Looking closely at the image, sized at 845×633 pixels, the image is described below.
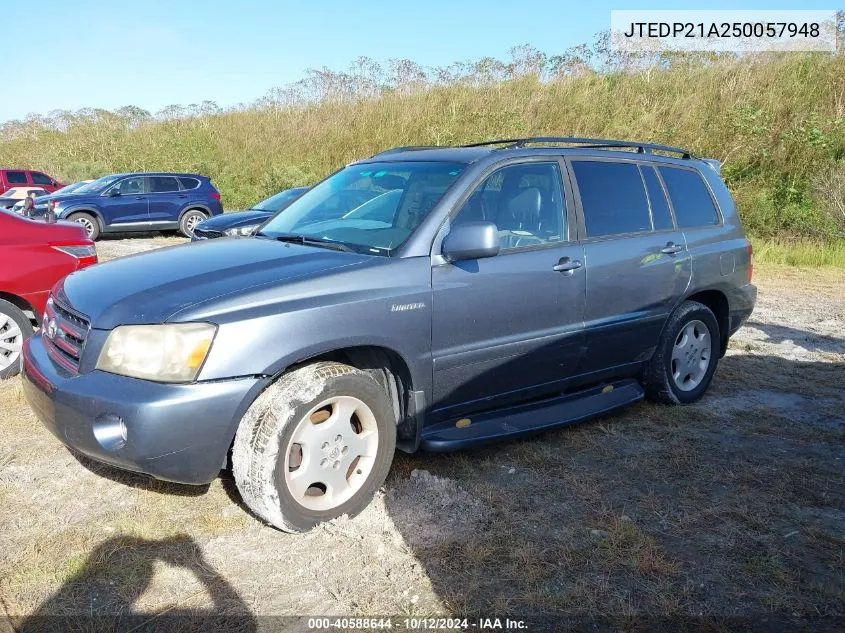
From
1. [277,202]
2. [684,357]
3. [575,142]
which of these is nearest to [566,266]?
[575,142]

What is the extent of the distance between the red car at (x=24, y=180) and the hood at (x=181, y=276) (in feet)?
65.1

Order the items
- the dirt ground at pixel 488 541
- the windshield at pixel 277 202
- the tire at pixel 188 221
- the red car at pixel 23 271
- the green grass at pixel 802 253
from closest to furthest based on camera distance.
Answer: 1. the dirt ground at pixel 488 541
2. the red car at pixel 23 271
3. the windshield at pixel 277 202
4. the green grass at pixel 802 253
5. the tire at pixel 188 221

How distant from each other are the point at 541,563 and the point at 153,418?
67.7 inches

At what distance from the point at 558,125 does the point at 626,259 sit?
15.7 metres

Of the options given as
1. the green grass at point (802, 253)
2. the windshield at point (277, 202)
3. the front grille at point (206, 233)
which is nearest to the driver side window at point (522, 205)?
the front grille at point (206, 233)

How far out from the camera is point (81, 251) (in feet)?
19.1

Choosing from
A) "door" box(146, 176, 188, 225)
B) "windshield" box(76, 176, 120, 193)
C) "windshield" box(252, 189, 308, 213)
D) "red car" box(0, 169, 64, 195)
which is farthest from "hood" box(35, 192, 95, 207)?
"windshield" box(252, 189, 308, 213)

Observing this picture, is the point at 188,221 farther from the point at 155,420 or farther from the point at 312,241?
the point at 155,420

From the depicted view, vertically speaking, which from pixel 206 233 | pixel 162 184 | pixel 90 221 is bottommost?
pixel 90 221

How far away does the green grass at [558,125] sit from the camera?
50.5 feet

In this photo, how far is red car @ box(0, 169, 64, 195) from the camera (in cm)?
2097

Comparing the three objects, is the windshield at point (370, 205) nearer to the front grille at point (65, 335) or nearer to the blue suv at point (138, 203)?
the front grille at point (65, 335)

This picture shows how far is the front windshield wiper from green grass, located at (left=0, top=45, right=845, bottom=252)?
420 inches

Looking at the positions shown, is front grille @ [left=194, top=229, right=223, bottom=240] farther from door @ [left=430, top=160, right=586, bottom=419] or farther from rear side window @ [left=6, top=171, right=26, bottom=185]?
rear side window @ [left=6, top=171, right=26, bottom=185]
